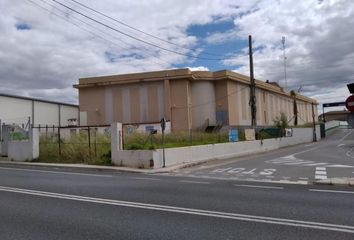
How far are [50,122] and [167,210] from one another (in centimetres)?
6011

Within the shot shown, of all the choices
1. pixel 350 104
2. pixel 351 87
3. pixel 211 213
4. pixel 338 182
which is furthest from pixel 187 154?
pixel 211 213

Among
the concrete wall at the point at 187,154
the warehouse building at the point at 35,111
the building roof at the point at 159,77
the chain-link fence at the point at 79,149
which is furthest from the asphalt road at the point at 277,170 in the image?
the warehouse building at the point at 35,111

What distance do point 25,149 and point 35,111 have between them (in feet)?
119

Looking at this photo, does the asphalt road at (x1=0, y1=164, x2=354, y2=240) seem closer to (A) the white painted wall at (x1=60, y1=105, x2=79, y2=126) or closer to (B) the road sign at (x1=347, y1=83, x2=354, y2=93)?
(B) the road sign at (x1=347, y1=83, x2=354, y2=93)

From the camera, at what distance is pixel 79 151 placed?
86.6 feet

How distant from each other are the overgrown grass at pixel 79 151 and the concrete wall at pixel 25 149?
0.54 meters

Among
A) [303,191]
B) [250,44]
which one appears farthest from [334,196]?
[250,44]

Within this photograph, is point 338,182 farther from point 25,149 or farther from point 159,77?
point 159,77

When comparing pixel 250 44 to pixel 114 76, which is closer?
pixel 250 44

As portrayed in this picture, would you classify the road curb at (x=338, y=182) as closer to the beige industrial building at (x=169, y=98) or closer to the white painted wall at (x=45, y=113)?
the beige industrial building at (x=169, y=98)

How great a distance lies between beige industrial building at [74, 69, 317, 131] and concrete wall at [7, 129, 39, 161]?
26.3m

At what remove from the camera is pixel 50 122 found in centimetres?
6625

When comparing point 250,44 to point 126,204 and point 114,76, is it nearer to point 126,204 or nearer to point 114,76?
point 114,76

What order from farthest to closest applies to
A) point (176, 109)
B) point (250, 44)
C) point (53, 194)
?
point (176, 109)
point (250, 44)
point (53, 194)
